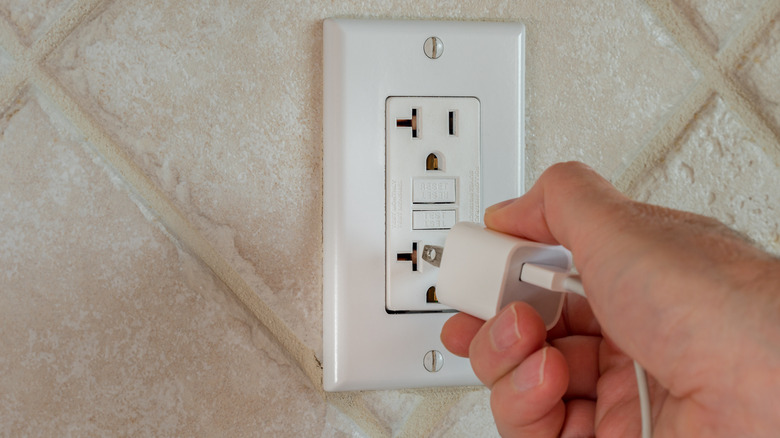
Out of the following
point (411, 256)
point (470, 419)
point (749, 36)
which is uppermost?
point (749, 36)

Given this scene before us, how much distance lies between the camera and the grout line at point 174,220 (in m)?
0.34

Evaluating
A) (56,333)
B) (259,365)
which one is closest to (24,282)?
(56,333)

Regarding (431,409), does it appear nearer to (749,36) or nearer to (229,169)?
(229,169)

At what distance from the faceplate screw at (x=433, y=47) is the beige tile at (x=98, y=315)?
7.1 inches

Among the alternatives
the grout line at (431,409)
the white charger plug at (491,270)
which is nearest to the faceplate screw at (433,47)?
the white charger plug at (491,270)

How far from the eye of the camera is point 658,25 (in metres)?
0.37

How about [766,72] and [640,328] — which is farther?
[766,72]

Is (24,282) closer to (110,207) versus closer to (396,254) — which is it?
(110,207)

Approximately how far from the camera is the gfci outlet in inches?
13.7

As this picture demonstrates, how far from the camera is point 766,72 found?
0.38 m

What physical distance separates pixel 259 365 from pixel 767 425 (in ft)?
0.84

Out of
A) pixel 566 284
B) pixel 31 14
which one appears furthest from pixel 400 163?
pixel 31 14

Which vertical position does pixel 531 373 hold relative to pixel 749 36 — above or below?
below

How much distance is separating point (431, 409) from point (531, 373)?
0.11 m
